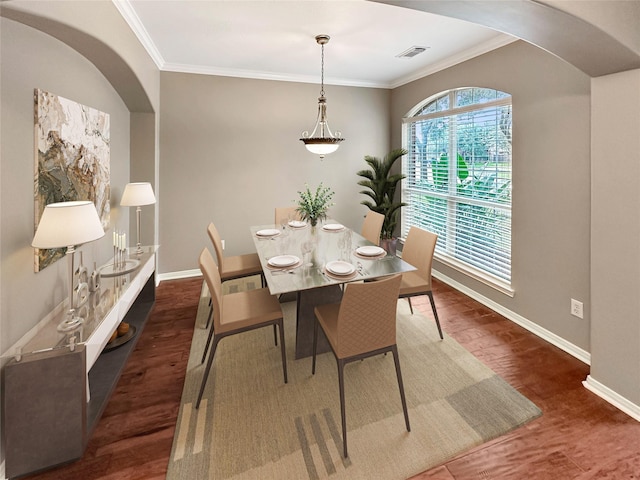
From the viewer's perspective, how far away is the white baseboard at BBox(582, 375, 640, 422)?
1945mm

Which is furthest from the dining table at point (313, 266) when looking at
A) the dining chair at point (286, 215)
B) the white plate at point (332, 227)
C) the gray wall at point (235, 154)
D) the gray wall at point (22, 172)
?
the gray wall at point (235, 154)

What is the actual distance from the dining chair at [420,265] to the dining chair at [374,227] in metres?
0.51

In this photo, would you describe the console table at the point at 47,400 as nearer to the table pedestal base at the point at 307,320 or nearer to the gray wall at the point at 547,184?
the table pedestal base at the point at 307,320

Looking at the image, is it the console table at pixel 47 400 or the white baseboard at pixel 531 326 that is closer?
the console table at pixel 47 400

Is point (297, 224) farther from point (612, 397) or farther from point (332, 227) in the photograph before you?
point (612, 397)

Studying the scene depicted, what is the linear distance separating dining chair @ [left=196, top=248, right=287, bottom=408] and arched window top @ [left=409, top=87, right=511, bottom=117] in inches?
115

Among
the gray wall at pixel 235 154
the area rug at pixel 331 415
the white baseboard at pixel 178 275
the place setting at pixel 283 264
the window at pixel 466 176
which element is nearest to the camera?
the area rug at pixel 331 415

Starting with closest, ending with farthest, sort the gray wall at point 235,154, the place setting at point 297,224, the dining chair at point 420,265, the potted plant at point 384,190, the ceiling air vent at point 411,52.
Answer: the dining chair at point 420,265
the ceiling air vent at point 411,52
the place setting at point 297,224
the gray wall at point 235,154
the potted plant at point 384,190

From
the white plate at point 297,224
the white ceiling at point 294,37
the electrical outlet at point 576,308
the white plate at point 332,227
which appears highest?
the white ceiling at point 294,37

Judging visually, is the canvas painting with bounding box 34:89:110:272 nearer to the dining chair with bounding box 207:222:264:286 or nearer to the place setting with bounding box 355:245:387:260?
the dining chair with bounding box 207:222:264:286

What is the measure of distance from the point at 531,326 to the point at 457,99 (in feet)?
8.57

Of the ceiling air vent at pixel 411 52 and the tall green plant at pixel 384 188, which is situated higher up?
the ceiling air vent at pixel 411 52

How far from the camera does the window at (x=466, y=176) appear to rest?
328 cm

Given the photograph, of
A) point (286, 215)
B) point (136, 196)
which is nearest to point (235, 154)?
point (286, 215)
